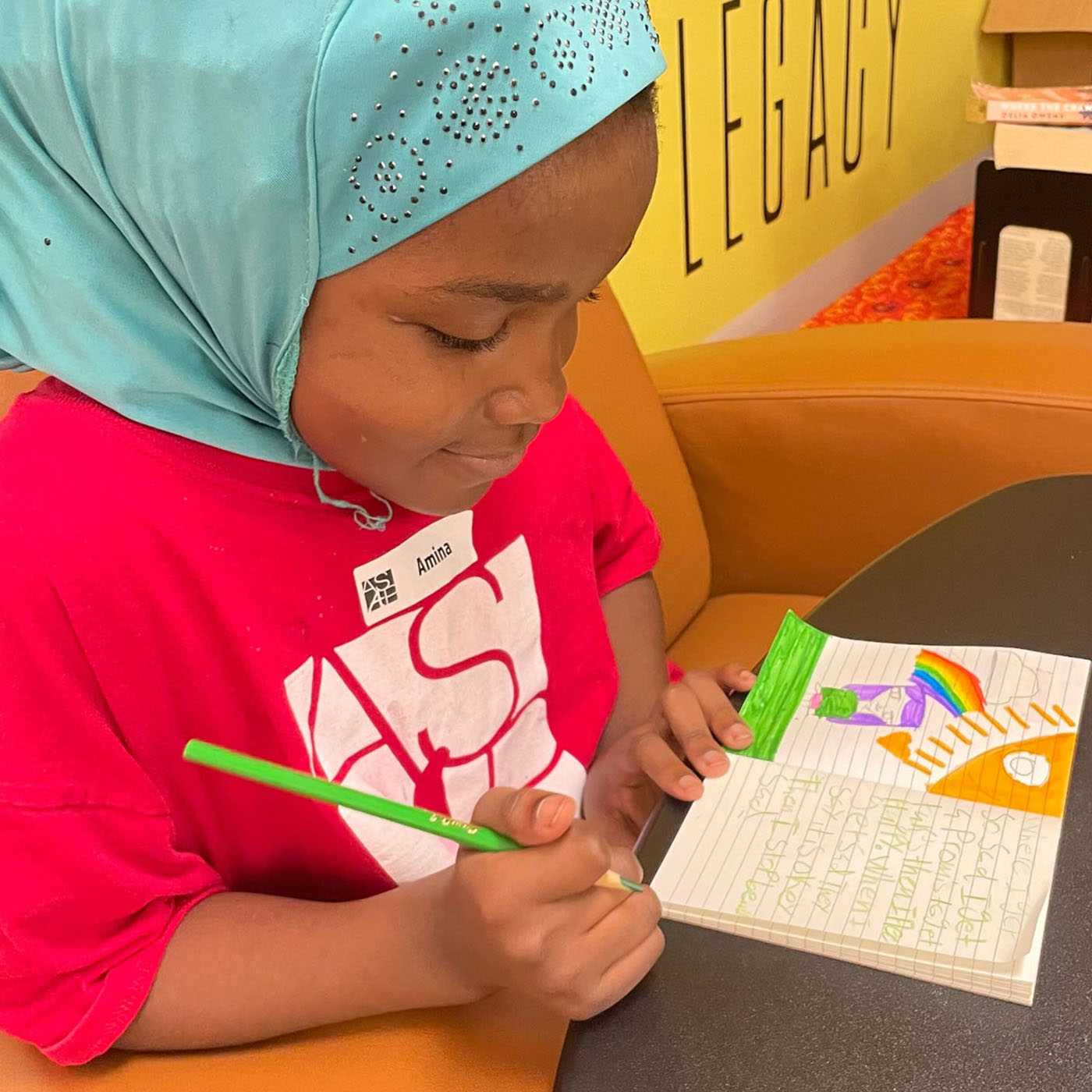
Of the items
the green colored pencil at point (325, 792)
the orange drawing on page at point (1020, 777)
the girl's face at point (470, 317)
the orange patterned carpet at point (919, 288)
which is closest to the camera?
the green colored pencil at point (325, 792)

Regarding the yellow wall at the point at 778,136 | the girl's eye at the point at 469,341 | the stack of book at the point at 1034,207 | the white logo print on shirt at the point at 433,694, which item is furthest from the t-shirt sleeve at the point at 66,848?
the stack of book at the point at 1034,207

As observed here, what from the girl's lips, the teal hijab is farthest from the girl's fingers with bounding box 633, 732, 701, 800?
the teal hijab

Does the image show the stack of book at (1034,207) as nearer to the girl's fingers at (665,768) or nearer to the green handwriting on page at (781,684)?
the green handwriting on page at (781,684)

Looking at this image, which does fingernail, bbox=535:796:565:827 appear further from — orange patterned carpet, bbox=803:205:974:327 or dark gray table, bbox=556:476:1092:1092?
orange patterned carpet, bbox=803:205:974:327

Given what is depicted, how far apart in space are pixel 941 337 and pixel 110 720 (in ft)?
3.23

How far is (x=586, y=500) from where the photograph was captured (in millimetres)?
951

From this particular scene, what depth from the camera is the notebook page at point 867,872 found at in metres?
0.58

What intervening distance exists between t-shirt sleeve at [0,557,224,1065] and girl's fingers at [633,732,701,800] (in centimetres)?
29

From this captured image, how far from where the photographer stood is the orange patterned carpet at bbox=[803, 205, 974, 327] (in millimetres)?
2494

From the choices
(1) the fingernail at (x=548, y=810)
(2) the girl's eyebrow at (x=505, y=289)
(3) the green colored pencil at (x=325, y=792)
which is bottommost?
(1) the fingernail at (x=548, y=810)

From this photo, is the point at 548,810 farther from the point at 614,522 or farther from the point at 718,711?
the point at 614,522

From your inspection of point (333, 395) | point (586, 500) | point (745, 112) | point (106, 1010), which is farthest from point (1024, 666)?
point (745, 112)

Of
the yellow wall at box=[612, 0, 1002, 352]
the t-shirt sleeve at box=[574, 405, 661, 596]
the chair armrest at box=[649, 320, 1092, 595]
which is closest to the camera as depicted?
the t-shirt sleeve at box=[574, 405, 661, 596]

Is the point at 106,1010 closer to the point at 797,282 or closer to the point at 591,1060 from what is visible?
the point at 591,1060
